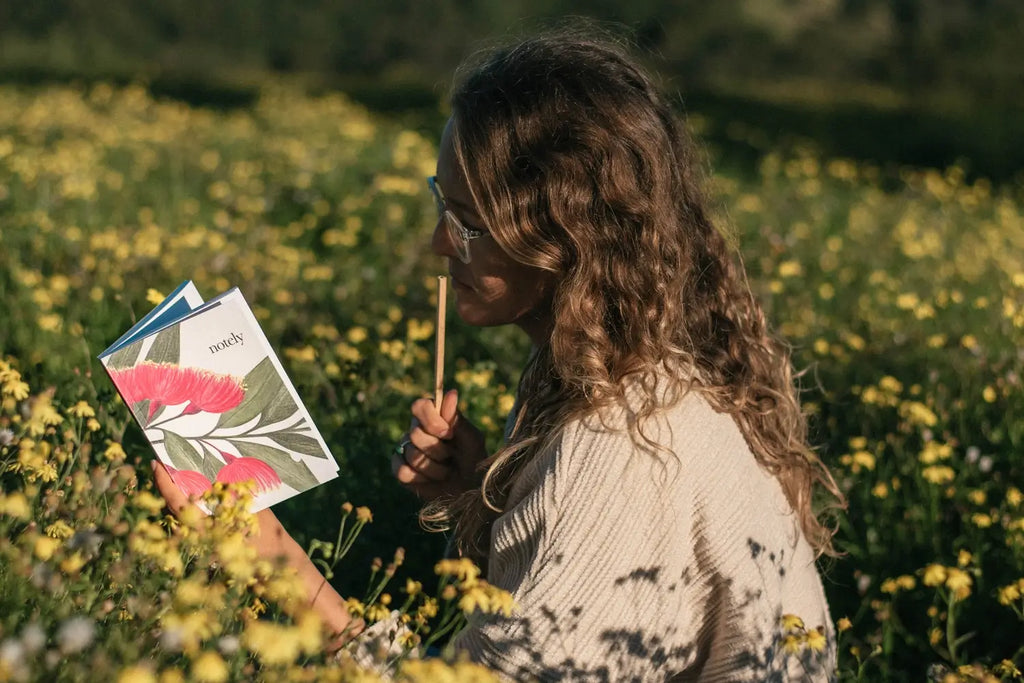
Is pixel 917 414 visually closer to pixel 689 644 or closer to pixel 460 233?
pixel 689 644

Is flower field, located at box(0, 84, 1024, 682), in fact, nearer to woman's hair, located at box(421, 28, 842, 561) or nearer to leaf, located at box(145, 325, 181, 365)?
leaf, located at box(145, 325, 181, 365)

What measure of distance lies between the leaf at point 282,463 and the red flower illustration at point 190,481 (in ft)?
0.28

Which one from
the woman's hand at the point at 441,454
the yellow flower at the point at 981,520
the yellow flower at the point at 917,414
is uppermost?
the woman's hand at the point at 441,454

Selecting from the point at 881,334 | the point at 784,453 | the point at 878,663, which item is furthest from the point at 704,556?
the point at 881,334

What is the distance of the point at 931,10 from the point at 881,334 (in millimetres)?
18163

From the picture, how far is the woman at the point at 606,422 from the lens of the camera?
1.92 metres

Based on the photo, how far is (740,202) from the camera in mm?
7387

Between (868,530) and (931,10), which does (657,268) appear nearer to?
(868,530)

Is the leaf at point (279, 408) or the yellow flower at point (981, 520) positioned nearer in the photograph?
the leaf at point (279, 408)

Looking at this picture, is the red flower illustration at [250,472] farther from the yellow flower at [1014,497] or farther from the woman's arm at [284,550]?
the yellow flower at [1014,497]

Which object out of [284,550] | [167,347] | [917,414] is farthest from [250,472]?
[917,414]

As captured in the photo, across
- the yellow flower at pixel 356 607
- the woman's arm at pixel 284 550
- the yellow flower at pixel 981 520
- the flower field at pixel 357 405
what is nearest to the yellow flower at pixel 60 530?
the flower field at pixel 357 405

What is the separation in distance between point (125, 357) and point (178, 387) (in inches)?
4.6

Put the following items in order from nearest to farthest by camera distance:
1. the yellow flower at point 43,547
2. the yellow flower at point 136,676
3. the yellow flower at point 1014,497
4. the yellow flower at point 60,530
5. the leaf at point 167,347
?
the yellow flower at point 136,676 → the yellow flower at point 43,547 → the yellow flower at point 60,530 → the leaf at point 167,347 → the yellow flower at point 1014,497
